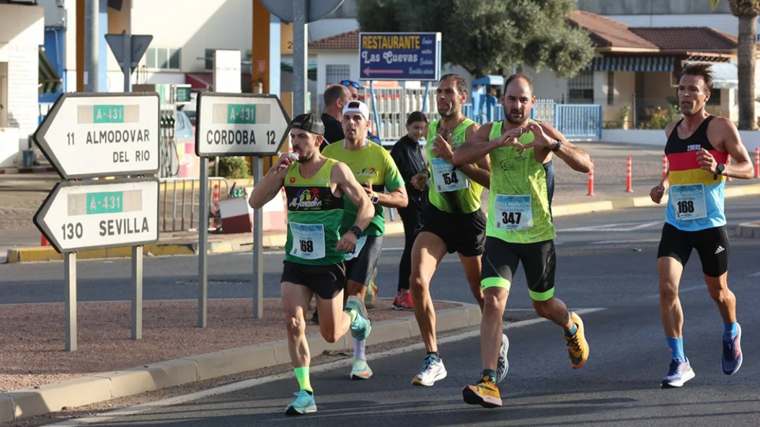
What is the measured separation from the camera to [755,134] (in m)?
42.2

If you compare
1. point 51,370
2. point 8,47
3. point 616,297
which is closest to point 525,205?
point 51,370

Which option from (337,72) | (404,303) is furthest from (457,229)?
(337,72)

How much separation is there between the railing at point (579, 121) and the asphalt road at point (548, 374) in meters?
32.4

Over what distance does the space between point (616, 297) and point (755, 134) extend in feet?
102

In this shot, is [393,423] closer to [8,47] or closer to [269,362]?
[269,362]

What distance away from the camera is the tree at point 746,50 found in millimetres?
42344

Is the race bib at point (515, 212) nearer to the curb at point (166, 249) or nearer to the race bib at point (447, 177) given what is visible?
the race bib at point (447, 177)

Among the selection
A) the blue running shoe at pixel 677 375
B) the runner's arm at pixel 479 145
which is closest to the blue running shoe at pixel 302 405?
the runner's arm at pixel 479 145

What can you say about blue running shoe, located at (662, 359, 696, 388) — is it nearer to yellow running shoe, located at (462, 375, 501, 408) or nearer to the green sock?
yellow running shoe, located at (462, 375, 501, 408)

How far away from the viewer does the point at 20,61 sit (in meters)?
32.7

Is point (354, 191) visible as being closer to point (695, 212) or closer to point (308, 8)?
point (695, 212)

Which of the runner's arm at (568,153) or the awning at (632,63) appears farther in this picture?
the awning at (632,63)

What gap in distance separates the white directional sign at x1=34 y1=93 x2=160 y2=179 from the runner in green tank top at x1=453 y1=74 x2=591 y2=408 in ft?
10.2

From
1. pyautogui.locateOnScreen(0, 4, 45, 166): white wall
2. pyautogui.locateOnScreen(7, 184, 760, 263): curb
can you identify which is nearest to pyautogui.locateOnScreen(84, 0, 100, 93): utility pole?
pyautogui.locateOnScreen(7, 184, 760, 263): curb
